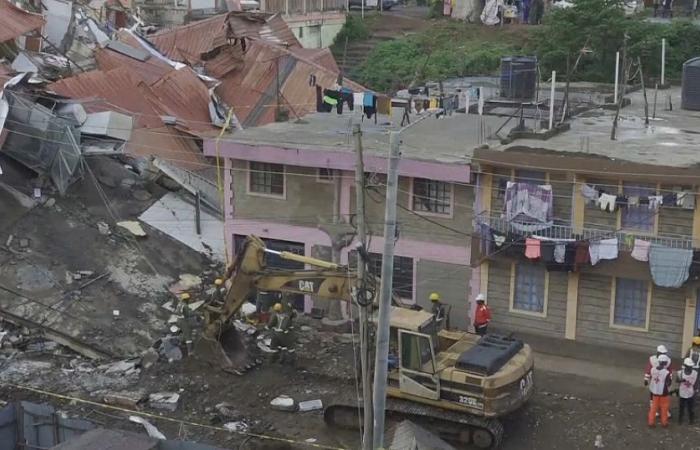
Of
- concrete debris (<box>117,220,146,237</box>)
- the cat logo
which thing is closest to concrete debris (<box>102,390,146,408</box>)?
the cat logo

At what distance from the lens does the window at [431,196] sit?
78.3 ft

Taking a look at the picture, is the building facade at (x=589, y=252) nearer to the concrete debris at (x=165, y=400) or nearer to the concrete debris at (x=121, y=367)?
the concrete debris at (x=165, y=400)

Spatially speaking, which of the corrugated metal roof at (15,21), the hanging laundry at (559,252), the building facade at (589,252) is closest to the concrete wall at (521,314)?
the building facade at (589,252)

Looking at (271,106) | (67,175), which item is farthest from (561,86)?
(67,175)

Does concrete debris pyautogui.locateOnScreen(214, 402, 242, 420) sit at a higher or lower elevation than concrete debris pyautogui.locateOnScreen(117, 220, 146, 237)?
lower

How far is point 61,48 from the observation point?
39125mm

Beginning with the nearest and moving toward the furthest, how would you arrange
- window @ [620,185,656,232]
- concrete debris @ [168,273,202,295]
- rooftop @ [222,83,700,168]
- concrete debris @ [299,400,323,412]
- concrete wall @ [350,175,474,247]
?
concrete debris @ [299,400,323,412]
window @ [620,185,656,232]
rooftop @ [222,83,700,168]
concrete wall @ [350,175,474,247]
concrete debris @ [168,273,202,295]

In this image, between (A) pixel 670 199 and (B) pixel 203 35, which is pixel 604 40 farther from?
(A) pixel 670 199

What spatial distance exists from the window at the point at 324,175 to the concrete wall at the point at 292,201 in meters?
0.07

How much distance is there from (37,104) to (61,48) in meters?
11.2

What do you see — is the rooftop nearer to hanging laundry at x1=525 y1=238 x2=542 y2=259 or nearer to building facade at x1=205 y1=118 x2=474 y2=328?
building facade at x1=205 y1=118 x2=474 y2=328

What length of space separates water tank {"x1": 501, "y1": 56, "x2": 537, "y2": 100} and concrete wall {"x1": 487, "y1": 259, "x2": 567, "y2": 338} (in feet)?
28.8

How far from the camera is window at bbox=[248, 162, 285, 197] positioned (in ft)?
85.0

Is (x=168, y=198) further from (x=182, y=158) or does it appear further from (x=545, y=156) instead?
(x=545, y=156)
